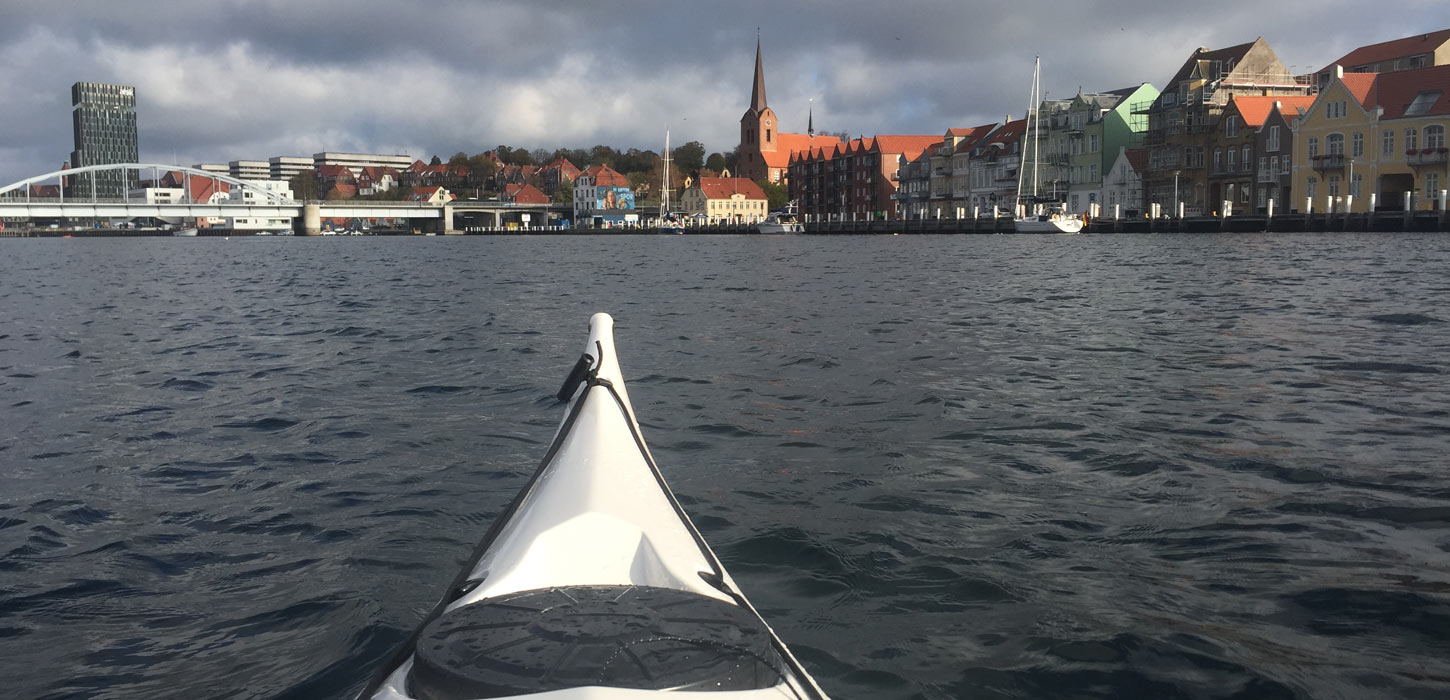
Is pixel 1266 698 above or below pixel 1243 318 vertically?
below

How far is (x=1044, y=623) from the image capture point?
4.95m

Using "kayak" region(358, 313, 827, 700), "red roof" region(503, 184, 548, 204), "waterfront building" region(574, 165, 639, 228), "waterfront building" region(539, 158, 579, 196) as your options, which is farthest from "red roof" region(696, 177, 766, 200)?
"kayak" region(358, 313, 827, 700)

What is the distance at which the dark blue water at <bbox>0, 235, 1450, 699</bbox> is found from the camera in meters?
4.69

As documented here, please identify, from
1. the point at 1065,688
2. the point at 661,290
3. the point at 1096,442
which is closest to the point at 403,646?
the point at 1065,688

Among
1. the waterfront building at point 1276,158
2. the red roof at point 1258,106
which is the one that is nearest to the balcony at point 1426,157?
the waterfront building at point 1276,158

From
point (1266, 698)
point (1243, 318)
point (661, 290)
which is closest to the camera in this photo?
point (1266, 698)

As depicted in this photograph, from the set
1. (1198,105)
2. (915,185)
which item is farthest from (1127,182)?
(915,185)

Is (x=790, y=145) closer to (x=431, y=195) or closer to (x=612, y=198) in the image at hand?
(x=612, y=198)

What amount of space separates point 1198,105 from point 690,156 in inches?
4471

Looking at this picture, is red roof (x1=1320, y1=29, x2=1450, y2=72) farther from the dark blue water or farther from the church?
the church

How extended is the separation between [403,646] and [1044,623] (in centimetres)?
318

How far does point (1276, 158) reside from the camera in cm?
6706

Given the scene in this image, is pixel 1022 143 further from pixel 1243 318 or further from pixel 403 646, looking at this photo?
pixel 403 646

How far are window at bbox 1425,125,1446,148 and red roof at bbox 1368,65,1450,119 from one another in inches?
29.7
